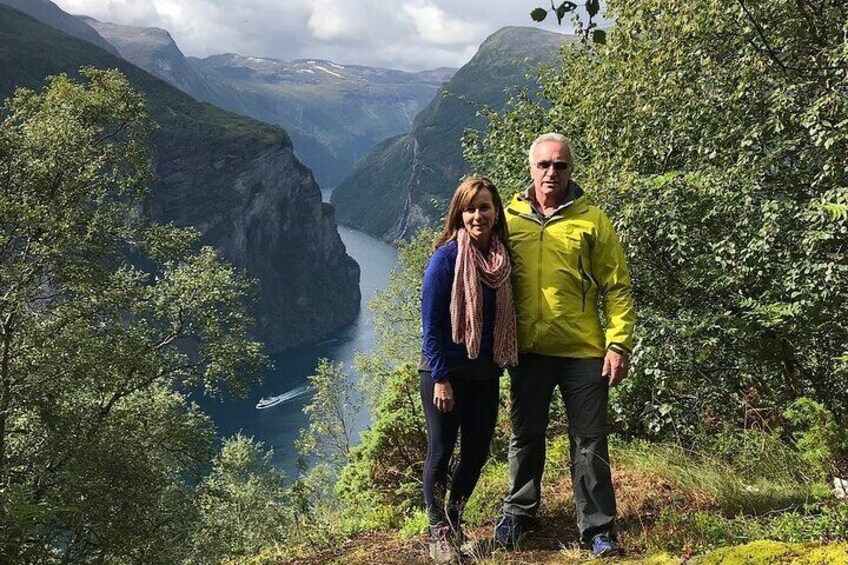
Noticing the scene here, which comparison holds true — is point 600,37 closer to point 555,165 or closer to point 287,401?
point 555,165

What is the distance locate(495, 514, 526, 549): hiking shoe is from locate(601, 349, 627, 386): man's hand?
42.4 inches

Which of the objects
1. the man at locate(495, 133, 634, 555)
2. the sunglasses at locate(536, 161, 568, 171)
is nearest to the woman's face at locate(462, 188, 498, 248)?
the man at locate(495, 133, 634, 555)

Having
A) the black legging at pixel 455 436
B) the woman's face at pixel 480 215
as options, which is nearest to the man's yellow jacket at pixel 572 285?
the woman's face at pixel 480 215

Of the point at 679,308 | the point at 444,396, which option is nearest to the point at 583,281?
the point at 444,396

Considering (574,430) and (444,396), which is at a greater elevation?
(444,396)

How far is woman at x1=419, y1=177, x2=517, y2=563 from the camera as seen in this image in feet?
11.1

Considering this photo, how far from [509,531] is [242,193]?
451 feet

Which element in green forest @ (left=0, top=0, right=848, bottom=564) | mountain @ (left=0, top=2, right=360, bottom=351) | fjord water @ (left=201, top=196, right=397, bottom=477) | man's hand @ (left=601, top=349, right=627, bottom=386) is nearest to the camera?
man's hand @ (left=601, top=349, right=627, bottom=386)

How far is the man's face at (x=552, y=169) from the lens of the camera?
348 cm

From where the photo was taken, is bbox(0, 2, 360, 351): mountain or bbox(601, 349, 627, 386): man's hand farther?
bbox(0, 2, 360, 351): mountain

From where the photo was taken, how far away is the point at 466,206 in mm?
3436

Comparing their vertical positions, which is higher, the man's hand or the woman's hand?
the man's hand

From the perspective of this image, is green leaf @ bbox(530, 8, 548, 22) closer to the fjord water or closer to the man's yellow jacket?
the man's yellow jacket

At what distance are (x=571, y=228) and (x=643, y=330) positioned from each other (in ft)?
6.31
